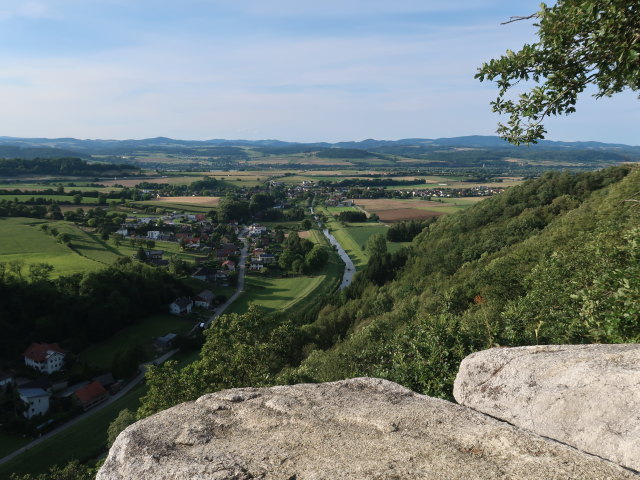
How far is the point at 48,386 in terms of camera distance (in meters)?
42.8

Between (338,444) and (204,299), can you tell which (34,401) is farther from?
(338,444)

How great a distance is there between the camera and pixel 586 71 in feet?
27.3

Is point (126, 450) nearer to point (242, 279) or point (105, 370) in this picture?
point (105, 370)

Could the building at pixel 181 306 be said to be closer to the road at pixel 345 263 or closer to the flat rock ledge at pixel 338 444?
the road at pixel 345 263

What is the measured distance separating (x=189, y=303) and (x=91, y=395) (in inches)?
893

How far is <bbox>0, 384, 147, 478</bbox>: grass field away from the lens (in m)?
31.4

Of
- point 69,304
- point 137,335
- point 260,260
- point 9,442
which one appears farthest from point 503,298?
point 260,260

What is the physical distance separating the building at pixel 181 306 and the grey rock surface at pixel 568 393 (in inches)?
2281

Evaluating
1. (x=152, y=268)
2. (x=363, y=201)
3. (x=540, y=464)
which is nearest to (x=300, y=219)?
(x=363, y=201)

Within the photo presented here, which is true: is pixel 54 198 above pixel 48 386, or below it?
above

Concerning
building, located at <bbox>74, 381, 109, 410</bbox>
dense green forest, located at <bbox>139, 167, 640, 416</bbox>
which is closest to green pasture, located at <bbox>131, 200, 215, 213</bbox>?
building, located at <bbox>74, 381, 109, 410</bbox>

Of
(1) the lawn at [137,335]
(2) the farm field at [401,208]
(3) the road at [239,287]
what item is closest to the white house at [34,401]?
(1) the lawn at [137,335]

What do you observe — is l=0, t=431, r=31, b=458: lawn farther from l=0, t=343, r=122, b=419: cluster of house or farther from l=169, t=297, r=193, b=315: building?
l=169, t=297, r=193, b=315: building

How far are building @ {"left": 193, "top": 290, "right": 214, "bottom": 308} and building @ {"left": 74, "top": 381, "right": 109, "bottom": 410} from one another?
848 inches
